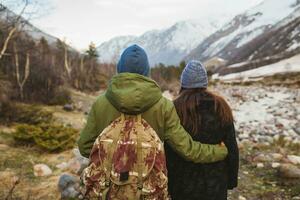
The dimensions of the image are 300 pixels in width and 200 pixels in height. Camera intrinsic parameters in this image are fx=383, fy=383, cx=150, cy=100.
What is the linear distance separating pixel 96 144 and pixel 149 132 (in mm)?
360

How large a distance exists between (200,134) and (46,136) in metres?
6.51

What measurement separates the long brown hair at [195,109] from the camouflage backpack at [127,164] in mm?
437

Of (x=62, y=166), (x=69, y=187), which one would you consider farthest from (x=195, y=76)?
(x=62, y=166)

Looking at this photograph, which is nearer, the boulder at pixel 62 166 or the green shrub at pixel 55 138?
the boulder at pixel 62 166

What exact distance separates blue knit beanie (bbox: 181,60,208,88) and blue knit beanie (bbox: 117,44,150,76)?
0.40m

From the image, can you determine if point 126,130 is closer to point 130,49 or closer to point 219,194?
point 130,49

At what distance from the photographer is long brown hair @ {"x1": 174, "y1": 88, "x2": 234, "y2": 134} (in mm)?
2852

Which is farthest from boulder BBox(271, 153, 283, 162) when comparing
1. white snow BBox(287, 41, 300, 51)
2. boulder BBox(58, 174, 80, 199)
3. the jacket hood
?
white snow BBox(287, 41, 300, 51)

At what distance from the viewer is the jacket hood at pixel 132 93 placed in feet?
8.02

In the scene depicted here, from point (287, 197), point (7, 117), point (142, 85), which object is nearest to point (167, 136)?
point (142, 85)

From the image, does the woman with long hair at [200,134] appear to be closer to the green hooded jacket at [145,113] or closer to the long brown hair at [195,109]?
the long brown hair at [195,109]

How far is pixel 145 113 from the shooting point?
2564mm

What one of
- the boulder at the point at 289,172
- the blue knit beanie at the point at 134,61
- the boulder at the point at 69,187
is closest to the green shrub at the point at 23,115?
the boulder at the point at 69,187

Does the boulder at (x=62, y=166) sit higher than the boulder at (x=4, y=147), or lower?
lower
